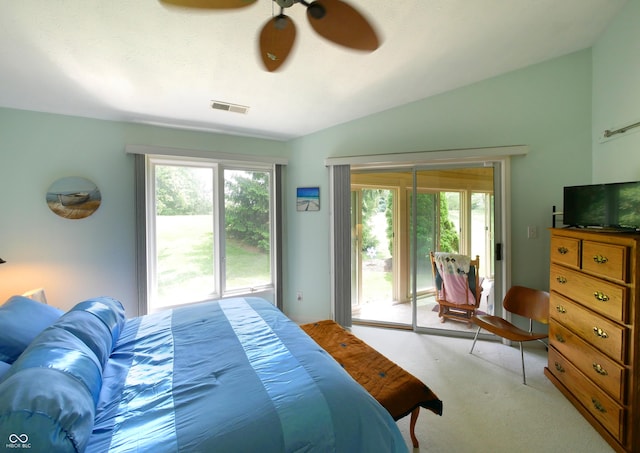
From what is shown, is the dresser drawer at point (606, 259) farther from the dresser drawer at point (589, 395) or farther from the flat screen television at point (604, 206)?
the dresser drawer at point (589, 395)

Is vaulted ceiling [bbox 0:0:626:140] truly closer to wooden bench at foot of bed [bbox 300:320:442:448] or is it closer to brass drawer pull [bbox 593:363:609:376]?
wooden bench at foot of bed [bbox 300:320:442:448]

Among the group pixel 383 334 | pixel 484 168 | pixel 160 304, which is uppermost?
pixel 484 168

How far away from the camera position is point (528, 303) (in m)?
2.54

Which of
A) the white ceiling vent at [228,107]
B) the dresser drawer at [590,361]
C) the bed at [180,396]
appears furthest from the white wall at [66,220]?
the dresser drawer at [590,361]

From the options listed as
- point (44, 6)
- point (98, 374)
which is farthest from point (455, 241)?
point (44, 6)

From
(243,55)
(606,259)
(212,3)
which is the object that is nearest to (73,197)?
(243,55)

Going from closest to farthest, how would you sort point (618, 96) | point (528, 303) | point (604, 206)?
point (604, 206) < point (618, 96) < point (528, 303)

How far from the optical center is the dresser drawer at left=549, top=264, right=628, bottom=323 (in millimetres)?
1567

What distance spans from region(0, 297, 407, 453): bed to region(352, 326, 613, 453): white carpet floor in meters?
0.79

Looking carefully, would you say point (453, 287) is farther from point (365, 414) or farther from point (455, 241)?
point (365, 414)

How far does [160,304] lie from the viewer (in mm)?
3072

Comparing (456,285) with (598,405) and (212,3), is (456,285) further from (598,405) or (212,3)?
(212,3)

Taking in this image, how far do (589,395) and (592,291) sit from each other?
69cm

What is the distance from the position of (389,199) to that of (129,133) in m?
3.07
